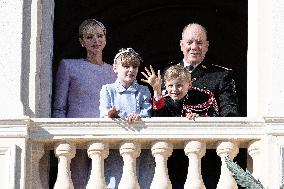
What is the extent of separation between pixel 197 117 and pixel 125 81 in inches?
29.1

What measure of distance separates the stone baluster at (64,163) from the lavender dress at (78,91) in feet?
1.65

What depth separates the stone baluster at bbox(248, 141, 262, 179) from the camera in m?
16.7

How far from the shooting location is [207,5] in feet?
80.9

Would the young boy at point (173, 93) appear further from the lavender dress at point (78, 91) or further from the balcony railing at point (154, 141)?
the lavender dress at point (78, 91)

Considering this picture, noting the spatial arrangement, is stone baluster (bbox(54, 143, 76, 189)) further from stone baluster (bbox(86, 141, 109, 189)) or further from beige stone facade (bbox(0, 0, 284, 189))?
stone baluster (bbox(86, 141, 109, 189))

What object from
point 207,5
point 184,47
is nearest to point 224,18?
point 207,5

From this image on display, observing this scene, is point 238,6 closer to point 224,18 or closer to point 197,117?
point 224,18

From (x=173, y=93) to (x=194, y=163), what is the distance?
66 centimetres

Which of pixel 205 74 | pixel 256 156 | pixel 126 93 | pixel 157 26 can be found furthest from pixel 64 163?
pixel 157 26

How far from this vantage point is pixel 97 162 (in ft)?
55.0

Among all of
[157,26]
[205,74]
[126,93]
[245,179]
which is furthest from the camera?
[157,26]

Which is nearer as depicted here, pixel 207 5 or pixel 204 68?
pixel 204 68

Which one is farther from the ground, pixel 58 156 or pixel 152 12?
pixel 152 12

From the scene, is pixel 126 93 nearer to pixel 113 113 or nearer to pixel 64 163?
pixel 113 113
